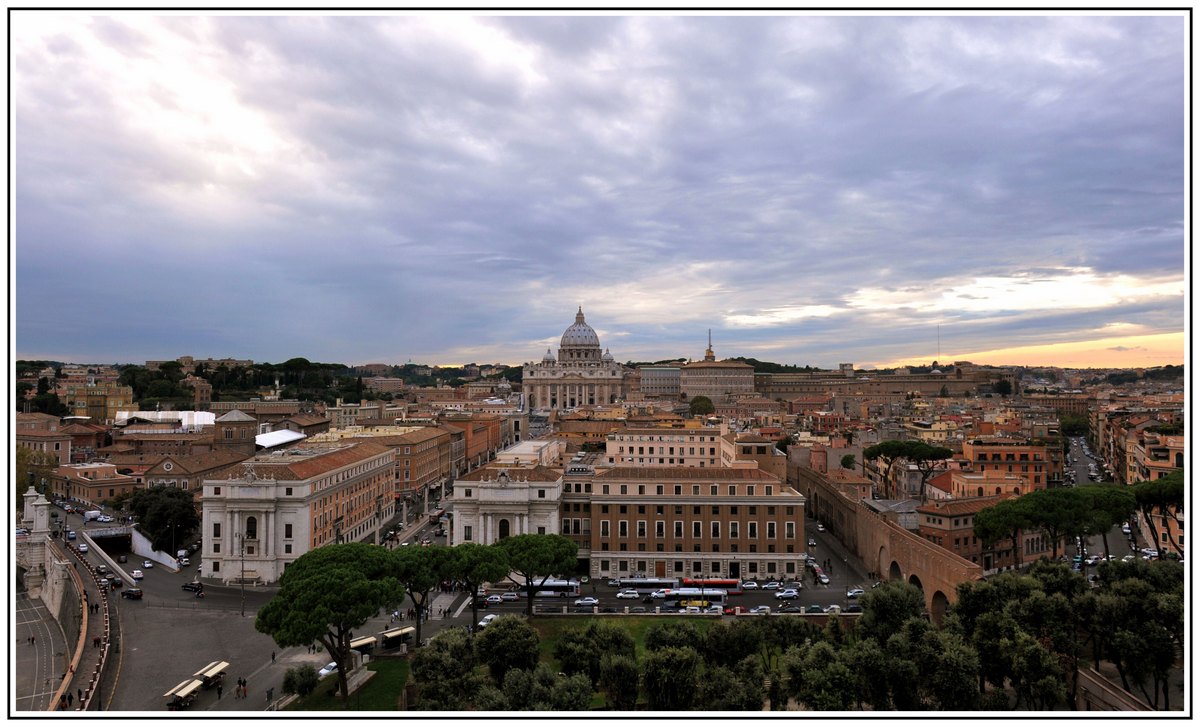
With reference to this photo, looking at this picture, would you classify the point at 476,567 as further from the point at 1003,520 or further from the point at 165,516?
the point at 165,516

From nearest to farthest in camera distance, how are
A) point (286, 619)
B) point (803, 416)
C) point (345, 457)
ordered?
point (286, 619) → point (345, 457) → point (803, 416)

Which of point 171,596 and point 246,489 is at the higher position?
point 246,489

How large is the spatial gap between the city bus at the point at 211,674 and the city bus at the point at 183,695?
0.96ft

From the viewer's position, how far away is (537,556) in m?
31.8

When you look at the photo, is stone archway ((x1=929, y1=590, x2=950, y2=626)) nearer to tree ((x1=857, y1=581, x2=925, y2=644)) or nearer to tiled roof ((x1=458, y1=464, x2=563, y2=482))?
tree ((x1=857, y1=581, x2=925, y2=644))

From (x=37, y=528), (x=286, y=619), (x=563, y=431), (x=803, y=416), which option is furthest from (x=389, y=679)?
(x=803, y=416)

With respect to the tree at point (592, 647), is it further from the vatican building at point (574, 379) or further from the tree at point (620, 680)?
the vatican building at point (574, 379)

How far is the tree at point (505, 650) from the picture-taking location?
2266 centimetres

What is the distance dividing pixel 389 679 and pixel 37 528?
2405 cm

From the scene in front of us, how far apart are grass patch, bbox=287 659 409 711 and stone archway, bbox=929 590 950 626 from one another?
1891 centimetres

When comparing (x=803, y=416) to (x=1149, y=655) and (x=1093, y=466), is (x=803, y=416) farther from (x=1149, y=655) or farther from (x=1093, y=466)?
(x=1149, y=655)

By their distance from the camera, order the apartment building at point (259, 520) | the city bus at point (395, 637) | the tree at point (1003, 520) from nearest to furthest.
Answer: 1. the city bus at point (395, 637)
2. the tree at point (1003, 520)
3. the apartment building at point (259, 520)

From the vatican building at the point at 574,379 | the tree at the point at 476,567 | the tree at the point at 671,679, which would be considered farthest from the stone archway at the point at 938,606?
the vatican building at the point at 574,379
